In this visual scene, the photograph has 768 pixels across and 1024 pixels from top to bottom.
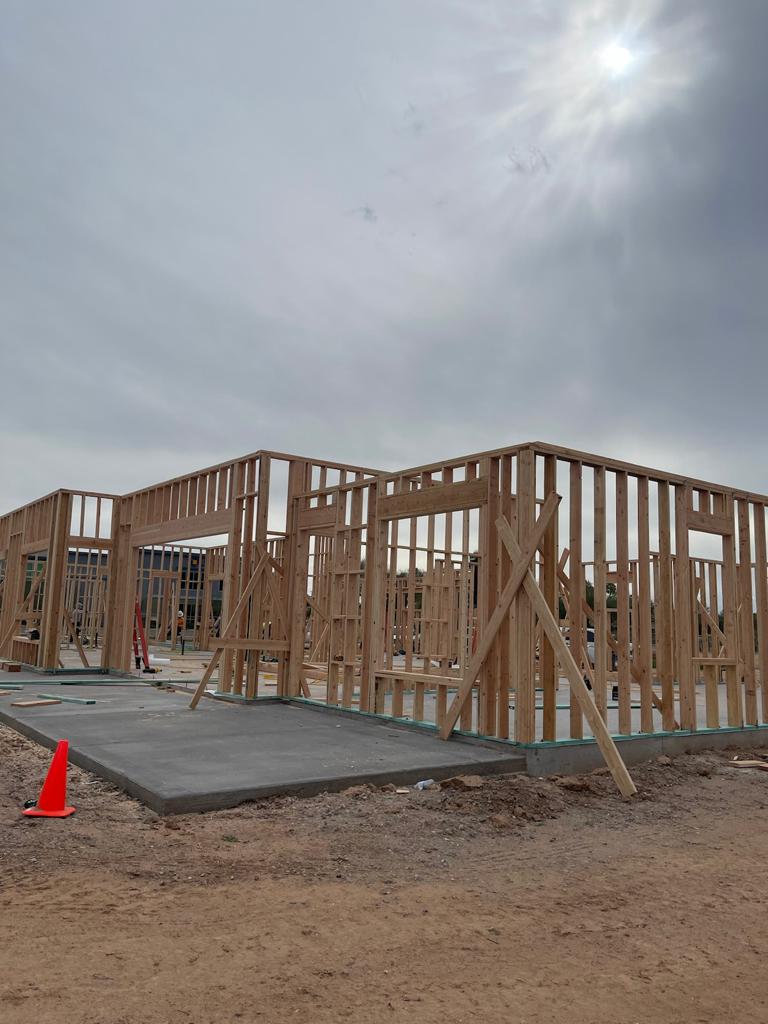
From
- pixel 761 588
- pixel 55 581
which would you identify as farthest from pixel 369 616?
pixel 55 581

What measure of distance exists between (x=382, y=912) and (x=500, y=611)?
440 cm

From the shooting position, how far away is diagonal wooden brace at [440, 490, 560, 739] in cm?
770

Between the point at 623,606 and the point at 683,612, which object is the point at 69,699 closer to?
the point at 623,606

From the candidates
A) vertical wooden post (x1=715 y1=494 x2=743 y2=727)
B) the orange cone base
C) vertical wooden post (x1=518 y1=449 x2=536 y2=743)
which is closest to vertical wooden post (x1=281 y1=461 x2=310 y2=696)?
vertical wooden post (x1=518 y1=449 x2=536 y2=743)

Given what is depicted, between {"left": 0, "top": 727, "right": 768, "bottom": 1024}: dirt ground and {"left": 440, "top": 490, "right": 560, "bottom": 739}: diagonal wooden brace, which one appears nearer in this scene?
{"left": 0, "top": 727, "right": 768, "bottom": 1024}: dirt ground

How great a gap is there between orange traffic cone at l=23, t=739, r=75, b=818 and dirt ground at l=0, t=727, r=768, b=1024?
0.12 metres

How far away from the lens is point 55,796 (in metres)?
5.34

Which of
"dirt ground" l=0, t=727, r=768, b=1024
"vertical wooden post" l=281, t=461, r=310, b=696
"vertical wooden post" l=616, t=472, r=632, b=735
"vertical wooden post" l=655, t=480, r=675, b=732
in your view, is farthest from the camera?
"vertical wooden post" l=281, t=461, r=310, b=696

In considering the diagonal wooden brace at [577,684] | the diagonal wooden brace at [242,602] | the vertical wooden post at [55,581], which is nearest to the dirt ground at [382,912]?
the diagonal wooden brace at [577,684]

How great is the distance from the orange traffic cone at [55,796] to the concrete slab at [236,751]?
0.57m

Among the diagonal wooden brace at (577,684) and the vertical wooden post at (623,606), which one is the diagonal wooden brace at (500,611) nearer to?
the diagonal wooden brace at (577,684)

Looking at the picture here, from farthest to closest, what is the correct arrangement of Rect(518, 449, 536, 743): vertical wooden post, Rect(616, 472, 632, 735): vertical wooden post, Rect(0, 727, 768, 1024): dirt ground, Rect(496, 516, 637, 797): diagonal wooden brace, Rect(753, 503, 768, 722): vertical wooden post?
Rect(753, 503, 768, 722): vertical wooden post, Rect(616, 472, 632, 735): vertical wooden post, Rect(518, 449, 536, 743): vertical wooden post, Rect(496, 516, 637, 797): diagonal wooden brace, Rect(0, 727, 768, 1024): dirt ground

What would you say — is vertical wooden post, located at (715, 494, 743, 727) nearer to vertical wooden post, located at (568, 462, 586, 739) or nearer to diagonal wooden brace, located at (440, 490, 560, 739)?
vertical wooden post, located at (568, 462, 586, 739)

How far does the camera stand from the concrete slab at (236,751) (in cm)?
590
